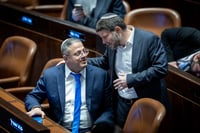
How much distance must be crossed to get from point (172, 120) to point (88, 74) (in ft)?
2.30

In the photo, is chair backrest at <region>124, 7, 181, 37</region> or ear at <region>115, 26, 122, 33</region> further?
chair backrest at <region>124, 7, 181, 37</region>

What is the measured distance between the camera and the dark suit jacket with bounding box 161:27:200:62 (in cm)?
346

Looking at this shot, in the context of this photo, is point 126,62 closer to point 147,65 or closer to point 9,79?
point 147,65

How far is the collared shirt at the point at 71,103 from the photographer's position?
2.96 meters

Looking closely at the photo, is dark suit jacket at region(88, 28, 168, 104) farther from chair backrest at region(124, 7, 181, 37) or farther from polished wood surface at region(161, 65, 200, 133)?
chair backrest at region(124, 7, 181, 37)

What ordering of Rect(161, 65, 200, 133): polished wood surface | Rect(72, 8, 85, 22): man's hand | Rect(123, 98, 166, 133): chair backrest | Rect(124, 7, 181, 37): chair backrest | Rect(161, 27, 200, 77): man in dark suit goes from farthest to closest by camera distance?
Rect(124, 7, 181, 37): chair backrest, Rect(72, 8, 85, 22): man's hand, Rect(161, 27, 200, 77): man in dark suit, Rect(161, 65, 200, 133): polished wood surface, Rect(123, 98, 166, 133): chair backrest

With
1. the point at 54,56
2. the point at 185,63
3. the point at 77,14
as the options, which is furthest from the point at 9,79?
the point at 185,63

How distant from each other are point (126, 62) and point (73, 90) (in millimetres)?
326

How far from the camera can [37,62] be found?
13.6 feet

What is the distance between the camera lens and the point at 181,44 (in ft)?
11.6

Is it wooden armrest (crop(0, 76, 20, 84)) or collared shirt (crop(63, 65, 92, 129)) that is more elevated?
collared shirt (crop(63, 65, 92, 129))

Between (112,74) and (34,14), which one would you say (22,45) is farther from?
(112,74)

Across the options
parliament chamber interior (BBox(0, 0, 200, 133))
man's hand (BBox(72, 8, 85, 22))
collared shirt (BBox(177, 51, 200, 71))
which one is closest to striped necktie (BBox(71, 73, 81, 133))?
parliament chamber interior (BBox(0, 0, 200, 133))

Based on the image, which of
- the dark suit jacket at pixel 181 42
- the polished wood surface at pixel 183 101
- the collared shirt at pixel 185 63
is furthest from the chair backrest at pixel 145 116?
the dark suit jacket at pixel 181 42
